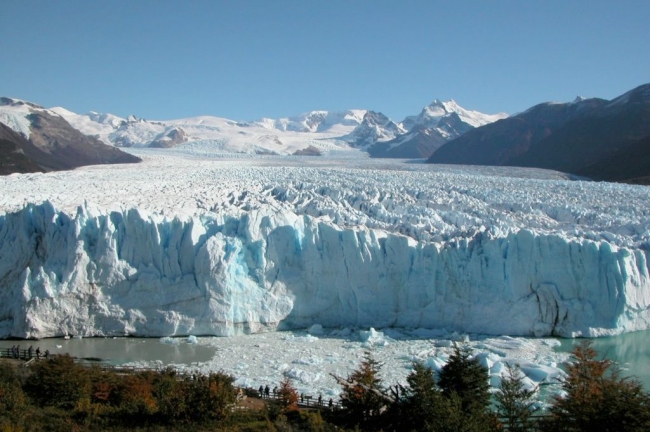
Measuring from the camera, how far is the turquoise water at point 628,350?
42.7 feet

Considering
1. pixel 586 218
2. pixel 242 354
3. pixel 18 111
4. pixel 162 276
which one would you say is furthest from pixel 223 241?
pixel 18 111

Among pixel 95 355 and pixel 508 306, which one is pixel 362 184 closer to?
pixel 508 306

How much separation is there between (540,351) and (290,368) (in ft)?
19.9

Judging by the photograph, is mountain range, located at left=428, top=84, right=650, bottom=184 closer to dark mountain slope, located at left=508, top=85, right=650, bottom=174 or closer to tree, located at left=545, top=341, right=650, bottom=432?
dark mountain slope, located at left=508, top=85, right=650, bottom=174

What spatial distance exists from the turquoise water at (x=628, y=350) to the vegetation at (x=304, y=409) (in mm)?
3206

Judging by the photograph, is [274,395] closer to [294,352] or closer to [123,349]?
[294,352]

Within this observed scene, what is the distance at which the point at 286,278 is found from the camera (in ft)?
54.1

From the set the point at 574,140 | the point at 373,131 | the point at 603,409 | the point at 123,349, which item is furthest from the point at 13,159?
the point at 373,131

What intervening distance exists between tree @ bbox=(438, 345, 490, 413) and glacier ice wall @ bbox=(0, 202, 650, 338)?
20.1 ft

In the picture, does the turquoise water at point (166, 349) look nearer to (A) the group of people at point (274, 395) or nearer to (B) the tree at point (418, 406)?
(A) the group of people at point (274, 395)

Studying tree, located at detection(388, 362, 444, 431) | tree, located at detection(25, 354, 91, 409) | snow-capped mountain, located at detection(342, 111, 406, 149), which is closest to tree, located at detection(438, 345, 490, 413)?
tree, located at detection(388, 362, 444, 431)

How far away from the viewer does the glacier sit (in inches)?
612

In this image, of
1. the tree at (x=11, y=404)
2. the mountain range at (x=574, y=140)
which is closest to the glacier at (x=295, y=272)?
the tree at (x=11, y=404)

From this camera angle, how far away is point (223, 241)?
642 inches
